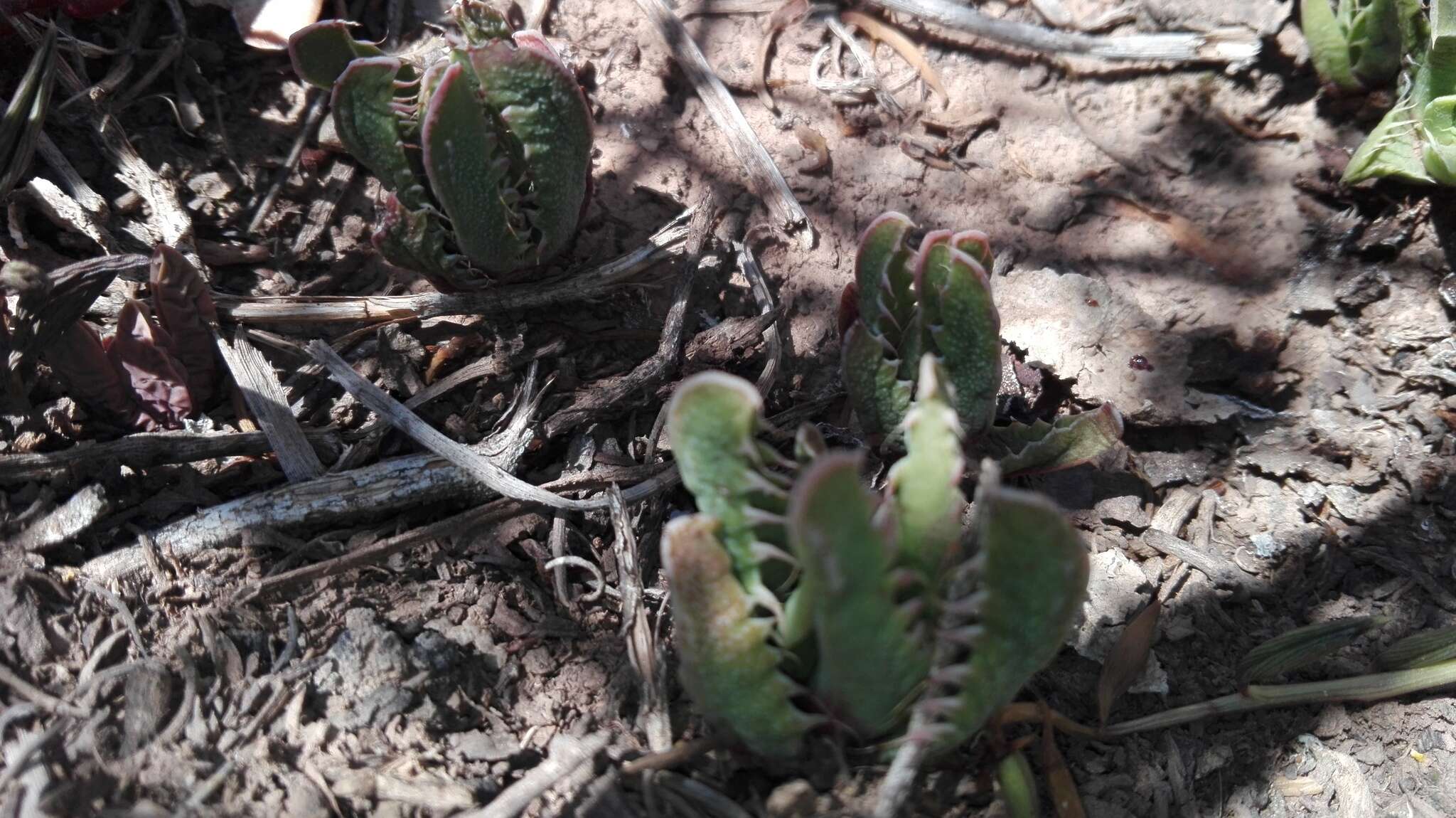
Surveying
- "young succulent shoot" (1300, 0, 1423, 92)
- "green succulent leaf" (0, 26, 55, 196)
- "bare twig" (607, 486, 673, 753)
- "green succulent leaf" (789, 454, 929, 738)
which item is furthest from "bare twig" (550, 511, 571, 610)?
"young succulent shoot" (1300, 0, 1423, 92)

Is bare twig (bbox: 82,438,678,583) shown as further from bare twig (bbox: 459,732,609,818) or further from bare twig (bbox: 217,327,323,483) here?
bare twig (bbox: 459,732,609,818)

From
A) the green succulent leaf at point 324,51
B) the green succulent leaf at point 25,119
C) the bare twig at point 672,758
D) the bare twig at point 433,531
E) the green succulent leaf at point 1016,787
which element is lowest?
the green succulent leaf at point 1016,787

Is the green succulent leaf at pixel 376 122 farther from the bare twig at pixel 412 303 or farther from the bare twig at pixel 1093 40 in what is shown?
the bare twig at pixel 1093 40

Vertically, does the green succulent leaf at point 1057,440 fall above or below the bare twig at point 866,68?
below

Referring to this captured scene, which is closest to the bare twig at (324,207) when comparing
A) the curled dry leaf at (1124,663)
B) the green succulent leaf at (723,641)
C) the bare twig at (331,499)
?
the bare twig at (331,499)

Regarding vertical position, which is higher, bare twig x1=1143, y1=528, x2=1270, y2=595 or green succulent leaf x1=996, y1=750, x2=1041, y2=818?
green succulent leaf x1=996, y1=750, x2=1041, y2=818

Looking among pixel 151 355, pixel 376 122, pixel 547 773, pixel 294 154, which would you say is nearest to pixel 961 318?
pixel 547 773

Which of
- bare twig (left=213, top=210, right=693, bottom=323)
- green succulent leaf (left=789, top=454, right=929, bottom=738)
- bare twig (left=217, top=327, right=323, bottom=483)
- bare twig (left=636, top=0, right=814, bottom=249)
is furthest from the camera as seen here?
bare twig (left=636, top=0, right=814, bottom=249)

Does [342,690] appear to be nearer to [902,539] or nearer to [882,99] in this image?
[902,539]
